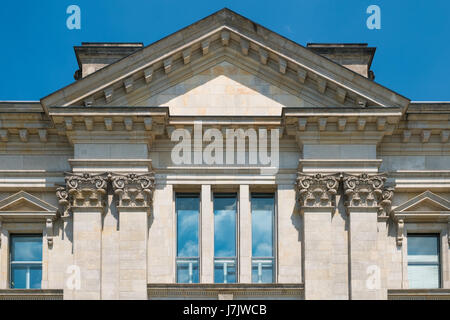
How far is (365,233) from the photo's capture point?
1854 inches

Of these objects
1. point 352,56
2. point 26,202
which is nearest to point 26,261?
point 26,202

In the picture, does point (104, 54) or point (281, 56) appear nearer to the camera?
point (281, 56)

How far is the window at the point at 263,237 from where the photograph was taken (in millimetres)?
47656

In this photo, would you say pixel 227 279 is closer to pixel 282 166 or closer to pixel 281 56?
pixel 282 166

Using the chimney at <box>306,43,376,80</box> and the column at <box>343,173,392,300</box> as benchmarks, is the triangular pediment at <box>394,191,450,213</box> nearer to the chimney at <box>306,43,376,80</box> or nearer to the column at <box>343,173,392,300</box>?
the column at <box>343,173,392,300</box>

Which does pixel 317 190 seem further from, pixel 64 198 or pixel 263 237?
pixel 64 198

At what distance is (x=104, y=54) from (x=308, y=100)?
7.19 metres

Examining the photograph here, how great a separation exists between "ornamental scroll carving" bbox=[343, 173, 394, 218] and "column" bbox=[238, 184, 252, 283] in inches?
115

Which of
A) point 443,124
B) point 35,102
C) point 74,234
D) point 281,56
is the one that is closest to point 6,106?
point 35,102

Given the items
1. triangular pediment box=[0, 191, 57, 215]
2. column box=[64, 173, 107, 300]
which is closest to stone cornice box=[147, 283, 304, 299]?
column box=[64, 173, 107, 300]

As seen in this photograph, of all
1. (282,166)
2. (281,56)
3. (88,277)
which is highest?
(281,56)

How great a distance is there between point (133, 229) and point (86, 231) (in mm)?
1352

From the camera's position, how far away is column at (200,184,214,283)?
47250 mm

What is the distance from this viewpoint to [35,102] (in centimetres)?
4834
